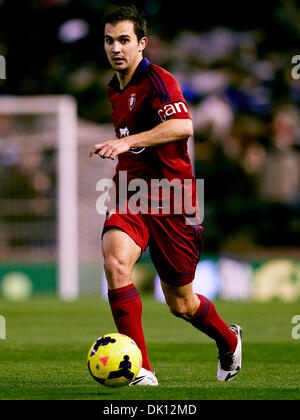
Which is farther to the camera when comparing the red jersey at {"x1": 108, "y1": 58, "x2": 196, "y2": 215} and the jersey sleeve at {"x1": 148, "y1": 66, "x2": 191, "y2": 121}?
the red jersey at {"x1": 108, "y1": 58, "x2": 196, "y2": 215}

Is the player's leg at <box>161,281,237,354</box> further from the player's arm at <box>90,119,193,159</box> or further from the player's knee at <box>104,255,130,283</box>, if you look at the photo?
the player's arm at <box>90,119,193,159</box>

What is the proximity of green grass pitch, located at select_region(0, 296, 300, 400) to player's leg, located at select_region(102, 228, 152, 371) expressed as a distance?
1.22 feet

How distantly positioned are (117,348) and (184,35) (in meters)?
16.9

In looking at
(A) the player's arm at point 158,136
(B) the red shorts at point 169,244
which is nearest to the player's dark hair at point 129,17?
(A) the player's arm at point 158,136

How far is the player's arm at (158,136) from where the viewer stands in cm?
546

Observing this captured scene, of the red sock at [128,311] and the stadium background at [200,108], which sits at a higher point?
the stadium background at [200,108]

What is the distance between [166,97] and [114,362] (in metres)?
1.67

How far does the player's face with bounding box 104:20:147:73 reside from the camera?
5918 mm

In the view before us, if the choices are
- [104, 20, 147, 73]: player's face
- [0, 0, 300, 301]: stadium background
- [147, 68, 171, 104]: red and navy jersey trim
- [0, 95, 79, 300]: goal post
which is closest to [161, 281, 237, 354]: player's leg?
[147, 68, 171, 104]: red and navy jersey trim

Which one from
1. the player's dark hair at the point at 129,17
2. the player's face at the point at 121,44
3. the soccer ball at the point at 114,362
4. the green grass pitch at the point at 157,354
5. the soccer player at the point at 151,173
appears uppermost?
the player's dark hair at the point at 129,17

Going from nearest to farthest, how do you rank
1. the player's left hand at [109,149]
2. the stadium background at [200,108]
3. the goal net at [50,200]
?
the player's left hand at [109,149]
the goal net at [50,200]
the stadium background at [200,108]

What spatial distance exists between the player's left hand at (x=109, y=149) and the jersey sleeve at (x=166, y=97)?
482 millimetres

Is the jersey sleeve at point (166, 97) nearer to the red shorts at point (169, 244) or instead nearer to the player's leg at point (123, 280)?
the red shorts at point (169, 244)

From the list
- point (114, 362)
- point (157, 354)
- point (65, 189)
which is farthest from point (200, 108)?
point (114, 362)
